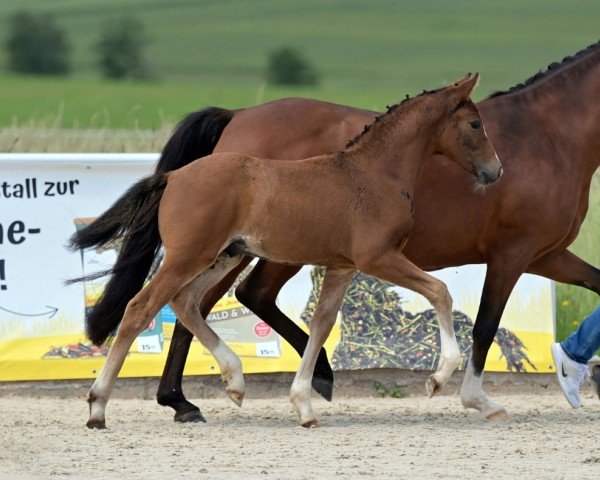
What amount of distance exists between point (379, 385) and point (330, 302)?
125 cm

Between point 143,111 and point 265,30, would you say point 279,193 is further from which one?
point 265,30

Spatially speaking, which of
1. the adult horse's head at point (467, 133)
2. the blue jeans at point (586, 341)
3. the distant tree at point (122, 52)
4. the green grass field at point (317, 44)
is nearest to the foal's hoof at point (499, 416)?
the blue jeans at point (586, 341)

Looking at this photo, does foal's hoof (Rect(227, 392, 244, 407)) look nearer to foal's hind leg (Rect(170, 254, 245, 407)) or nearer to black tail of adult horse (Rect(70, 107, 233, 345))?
foal's hind leg (Rect(170, 254, 245, 407))

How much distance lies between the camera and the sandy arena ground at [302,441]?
15.1 feet

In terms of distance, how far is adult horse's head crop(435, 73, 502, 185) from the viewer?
5.85 metres

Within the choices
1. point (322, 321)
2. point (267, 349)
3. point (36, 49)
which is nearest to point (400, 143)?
point (322, 321)

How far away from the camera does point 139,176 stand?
23.7 feet

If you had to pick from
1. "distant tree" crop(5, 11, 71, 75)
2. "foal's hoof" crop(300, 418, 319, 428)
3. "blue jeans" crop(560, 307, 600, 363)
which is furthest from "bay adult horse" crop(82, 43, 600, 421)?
"distant tree" crop(5, 11, 71, 75)

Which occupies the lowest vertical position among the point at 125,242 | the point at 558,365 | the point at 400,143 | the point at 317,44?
the point at 317,44

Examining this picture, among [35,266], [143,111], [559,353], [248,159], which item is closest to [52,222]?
[35,266]

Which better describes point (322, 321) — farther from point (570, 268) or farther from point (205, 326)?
point (570, 268)

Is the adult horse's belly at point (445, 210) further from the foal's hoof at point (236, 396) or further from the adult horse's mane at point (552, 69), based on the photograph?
the foal's hoof at point (236, 396)

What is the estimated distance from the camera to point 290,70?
2035 inches

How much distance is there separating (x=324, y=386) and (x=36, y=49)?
51.0 meters
